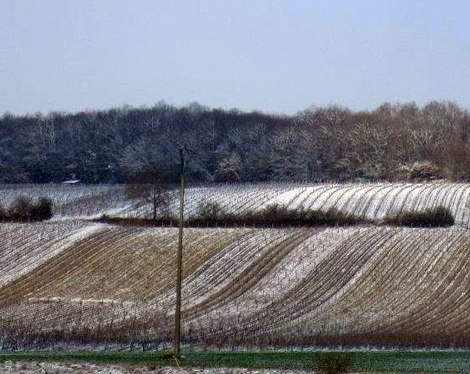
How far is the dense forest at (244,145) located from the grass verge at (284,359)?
6872 centimetres

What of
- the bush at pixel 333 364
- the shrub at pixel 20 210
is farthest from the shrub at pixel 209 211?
the bush at pixel 333 364

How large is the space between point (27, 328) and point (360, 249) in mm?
22832

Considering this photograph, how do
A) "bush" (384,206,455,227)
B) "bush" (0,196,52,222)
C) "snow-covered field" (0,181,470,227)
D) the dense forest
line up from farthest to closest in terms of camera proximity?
the dense forest
"snow-covered field" (0,181,470,227)
"bush" (0,196,52,222)
"bush" (384,206,455,227)

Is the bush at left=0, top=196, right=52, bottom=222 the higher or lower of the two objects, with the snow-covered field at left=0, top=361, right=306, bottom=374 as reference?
lower

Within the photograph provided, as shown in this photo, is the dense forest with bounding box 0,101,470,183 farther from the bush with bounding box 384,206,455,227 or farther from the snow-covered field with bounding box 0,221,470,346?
the snow-covered field with bounding box 0,221,470,346

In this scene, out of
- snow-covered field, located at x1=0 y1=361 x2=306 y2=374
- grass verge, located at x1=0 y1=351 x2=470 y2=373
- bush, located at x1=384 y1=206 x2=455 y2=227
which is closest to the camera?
snow-covered field, located at x1=0 y1=361 x2=306 y2=374

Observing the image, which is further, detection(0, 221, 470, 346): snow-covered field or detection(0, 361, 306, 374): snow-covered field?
detection(0, 221, 470, 346): snow-covered field

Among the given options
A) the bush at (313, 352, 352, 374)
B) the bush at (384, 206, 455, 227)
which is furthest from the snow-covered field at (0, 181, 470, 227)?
the bush at (313, 352, 352, 374)

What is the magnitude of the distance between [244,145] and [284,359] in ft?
353

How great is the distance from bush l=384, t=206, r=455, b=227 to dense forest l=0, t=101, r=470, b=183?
110ft

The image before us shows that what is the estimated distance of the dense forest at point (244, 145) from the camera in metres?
118

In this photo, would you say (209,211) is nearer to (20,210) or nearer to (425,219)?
(20,210)

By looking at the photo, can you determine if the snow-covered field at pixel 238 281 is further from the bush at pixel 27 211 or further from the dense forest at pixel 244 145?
the dense forest at pixel 244 145

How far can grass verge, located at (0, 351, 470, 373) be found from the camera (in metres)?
25.3
